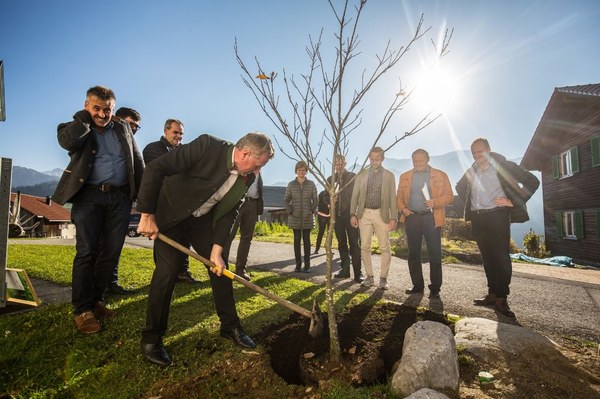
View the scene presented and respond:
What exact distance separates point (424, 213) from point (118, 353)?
4.19 metres

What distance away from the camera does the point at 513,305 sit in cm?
430

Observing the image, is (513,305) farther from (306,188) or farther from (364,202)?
(306,188)

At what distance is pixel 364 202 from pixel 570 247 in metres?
16.5

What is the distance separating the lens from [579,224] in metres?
14.5

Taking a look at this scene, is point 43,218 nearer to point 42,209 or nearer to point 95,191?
point 42,209

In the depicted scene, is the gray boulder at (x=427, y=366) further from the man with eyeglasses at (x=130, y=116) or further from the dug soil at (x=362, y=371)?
the man with eyeglasses at (x=130, y=116)

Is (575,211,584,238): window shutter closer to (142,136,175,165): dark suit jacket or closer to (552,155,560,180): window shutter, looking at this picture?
(552,155,560,180): window shutter

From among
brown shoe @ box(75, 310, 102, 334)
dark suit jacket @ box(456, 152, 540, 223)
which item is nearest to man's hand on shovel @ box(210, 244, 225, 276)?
brown shoe @ box(75, 310, 102, 334)

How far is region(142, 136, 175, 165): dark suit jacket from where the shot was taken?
14.4ft

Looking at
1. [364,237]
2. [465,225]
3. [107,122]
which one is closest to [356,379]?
[364,237]

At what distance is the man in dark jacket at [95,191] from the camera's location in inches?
114

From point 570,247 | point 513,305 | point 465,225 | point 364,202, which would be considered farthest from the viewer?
point 465,225

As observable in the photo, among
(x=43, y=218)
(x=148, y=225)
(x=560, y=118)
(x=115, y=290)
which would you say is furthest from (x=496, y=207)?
(x=43, y=218)

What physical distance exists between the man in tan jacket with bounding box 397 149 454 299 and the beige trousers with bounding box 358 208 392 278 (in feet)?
1.17
